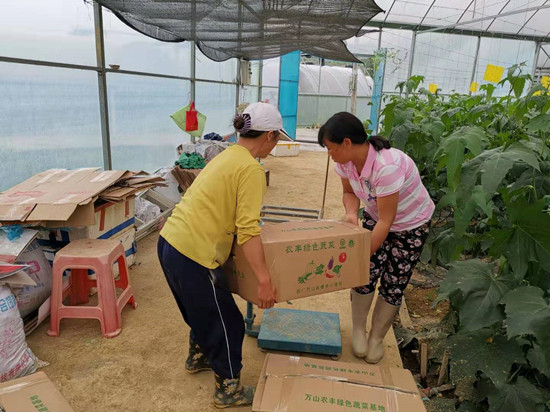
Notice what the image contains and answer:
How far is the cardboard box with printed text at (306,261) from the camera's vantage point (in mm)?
1794

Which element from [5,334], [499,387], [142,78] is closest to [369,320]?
[499,387]

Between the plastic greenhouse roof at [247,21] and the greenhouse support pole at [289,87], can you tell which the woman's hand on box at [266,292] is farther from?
the greenhouse support pole at [289,87]

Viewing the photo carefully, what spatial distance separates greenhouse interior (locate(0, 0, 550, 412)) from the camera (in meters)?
1.62

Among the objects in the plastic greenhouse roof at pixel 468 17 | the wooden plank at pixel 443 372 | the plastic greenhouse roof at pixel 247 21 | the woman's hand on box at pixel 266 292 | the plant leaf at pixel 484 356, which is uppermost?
the plastic greenhouse roof at pixel 468 17

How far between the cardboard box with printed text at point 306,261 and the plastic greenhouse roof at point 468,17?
10.9 metres

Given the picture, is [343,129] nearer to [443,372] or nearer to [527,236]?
[527,236]

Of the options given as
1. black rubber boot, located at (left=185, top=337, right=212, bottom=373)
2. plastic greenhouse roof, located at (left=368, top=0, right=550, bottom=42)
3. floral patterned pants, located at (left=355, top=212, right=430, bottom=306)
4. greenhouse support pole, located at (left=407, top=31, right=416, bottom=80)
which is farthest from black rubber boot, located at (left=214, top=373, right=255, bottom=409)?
greenhouse support pole, located at (left=407, top=31, right=416, bottom=80)

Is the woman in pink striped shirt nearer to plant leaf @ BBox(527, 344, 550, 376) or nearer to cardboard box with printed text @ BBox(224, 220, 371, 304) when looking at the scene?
cardboard box with printed text @ BBox(224, 220, 371, 304)

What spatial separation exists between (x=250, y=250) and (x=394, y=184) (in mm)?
758

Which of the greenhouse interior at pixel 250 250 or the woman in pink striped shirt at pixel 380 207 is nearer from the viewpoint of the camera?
the greenhouse interior at pixel 250 250

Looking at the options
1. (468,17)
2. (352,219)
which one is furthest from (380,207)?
(468,17)

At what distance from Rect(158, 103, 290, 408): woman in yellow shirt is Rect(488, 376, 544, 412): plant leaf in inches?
38.1

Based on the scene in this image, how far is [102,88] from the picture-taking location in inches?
159

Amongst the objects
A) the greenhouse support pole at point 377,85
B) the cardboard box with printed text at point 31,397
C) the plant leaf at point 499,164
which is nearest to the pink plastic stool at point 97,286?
the cardboard box with printed text at point 31,397
